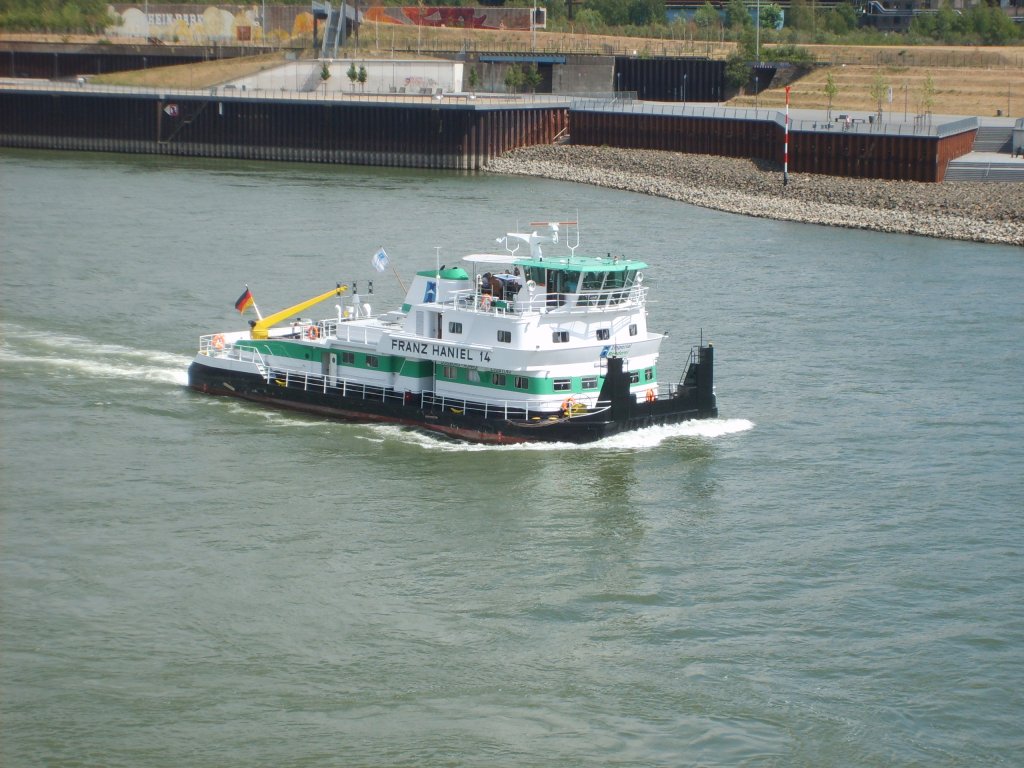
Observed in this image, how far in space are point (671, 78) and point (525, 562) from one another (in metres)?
76.9

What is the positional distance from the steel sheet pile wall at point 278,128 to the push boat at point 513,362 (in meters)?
47.0

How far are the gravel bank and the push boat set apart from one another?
2814 cm

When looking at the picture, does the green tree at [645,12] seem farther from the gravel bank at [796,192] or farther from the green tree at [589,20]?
the gravel bank at [796,192]

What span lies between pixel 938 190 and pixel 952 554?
42186mm

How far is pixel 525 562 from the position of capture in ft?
80.3

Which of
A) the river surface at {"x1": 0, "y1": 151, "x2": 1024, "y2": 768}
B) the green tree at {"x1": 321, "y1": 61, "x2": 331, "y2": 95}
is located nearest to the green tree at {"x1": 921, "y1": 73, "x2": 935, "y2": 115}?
the green tree at {"x1": 321, "y1": 61, "x2": 331, "y2": 95}

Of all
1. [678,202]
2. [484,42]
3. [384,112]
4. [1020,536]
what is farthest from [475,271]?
[484,42]

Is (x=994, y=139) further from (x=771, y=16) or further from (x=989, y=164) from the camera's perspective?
(x=771, y=16)

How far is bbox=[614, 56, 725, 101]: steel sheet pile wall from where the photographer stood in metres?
94.8

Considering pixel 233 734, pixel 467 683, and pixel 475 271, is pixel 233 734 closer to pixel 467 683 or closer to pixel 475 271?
pixel 467 683

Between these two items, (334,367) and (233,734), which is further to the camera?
(334,367)

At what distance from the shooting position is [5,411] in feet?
106

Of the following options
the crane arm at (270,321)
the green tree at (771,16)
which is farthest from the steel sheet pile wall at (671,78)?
the crane arm at (270,321)

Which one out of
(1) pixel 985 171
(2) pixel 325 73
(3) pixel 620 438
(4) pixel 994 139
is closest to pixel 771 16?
(2) pixel 325 73
